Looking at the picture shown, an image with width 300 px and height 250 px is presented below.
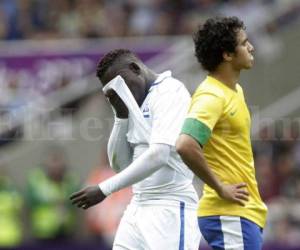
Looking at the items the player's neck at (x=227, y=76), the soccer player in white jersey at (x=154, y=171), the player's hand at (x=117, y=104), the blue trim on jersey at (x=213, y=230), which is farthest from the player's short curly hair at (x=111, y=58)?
the blue trim on jersey at (x=213, y=230)

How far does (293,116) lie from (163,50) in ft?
5.83

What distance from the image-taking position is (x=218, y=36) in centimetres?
653

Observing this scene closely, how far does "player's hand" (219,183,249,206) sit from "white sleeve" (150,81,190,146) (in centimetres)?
54

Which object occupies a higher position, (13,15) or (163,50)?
(13,15)

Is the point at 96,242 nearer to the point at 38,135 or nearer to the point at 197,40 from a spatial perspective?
the point at 38,135

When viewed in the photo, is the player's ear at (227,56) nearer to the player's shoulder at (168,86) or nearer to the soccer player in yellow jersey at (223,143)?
the soccer player in yellow jersey at (223,143)

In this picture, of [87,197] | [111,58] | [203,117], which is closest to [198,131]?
[203,117]

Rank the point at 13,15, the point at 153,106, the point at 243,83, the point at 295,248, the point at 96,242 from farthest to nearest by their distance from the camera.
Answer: the point at 13,15
the point at 243,83
the point at 96,242
the point at 295,248
the point at 153,106

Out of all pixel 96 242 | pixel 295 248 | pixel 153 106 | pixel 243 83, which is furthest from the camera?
pixel 243 83

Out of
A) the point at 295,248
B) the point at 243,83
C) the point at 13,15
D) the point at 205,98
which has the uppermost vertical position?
the point at 13,15

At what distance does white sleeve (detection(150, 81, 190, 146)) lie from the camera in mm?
6727

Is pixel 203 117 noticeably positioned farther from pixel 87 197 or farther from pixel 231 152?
pixel 87 197

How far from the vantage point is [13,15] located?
1669 cm

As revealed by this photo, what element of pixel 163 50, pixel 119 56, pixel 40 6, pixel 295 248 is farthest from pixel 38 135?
pixel 119 56
